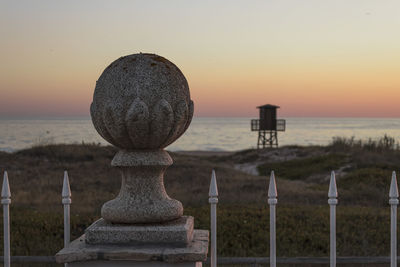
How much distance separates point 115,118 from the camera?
2744 mm

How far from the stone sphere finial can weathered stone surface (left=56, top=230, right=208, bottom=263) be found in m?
0.66

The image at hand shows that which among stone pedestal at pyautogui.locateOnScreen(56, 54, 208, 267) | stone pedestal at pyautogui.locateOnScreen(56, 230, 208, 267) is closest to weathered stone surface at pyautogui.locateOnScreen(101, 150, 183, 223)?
stone pedestal at pyautogui.locateOnScreen(56, 54, 208, 267)

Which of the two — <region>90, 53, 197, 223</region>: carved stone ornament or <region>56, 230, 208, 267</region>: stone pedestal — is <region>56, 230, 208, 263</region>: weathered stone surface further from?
<region>90, 53, 197, 223</region>: carved stone ornament

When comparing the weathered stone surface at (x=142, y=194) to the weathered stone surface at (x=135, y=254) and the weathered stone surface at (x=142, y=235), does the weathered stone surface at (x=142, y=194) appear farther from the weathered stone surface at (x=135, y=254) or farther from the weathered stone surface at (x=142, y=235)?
A: the weathered stone surface at (x=135, y=254)

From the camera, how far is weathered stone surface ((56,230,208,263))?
8.86ft

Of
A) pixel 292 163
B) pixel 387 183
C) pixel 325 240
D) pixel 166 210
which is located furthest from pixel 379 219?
pixel 292 163

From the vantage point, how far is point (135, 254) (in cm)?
270

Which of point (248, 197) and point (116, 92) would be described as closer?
point (116, 92)

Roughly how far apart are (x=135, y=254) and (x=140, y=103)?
93cm

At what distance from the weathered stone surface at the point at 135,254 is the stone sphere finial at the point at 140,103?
2.15 ft

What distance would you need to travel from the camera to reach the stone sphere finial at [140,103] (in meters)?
2.73

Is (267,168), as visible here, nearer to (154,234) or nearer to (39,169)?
(39,169)

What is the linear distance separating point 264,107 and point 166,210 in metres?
36.5

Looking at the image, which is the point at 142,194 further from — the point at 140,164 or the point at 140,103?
the point at 140,103
